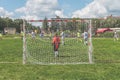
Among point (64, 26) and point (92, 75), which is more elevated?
point (64, 26)

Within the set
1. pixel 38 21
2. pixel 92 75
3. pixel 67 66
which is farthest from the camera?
pixel 38 21

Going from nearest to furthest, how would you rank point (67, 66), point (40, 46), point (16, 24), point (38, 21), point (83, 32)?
point (67, 66) < point (38, 21) < point (83, 32) < point (40, 46) < point (16, 24)

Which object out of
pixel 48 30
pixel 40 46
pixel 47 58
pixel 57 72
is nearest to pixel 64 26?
pixel 48 30

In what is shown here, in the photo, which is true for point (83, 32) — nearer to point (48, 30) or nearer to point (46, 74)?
point (48, 30)

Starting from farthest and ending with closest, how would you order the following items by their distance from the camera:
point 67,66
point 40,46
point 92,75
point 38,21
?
point 40,46 < point 38,21 < point 67,66 < point 92,75

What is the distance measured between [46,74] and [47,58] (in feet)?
24.6

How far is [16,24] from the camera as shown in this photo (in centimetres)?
16200

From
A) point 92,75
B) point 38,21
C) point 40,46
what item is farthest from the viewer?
point 40,46

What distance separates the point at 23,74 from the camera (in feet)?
51.7

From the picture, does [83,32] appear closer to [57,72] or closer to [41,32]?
[41,32]

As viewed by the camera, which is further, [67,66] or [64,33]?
[64,33]

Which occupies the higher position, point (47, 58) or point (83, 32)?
point (83, 32)

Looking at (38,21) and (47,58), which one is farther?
(47,58)

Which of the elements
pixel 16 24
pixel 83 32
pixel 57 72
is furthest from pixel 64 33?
pixel 16 24
